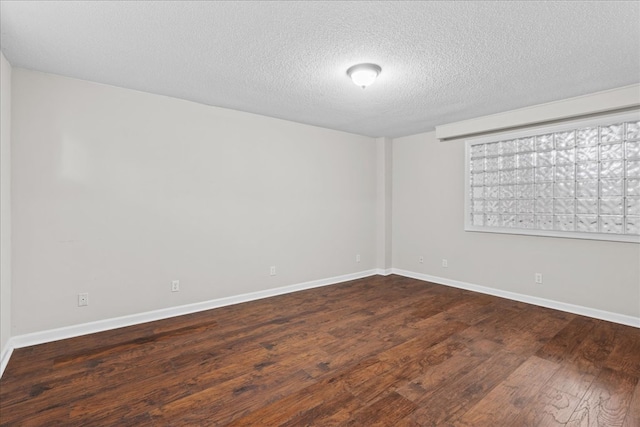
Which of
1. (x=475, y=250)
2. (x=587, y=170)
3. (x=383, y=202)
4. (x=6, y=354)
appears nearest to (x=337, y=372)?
(x=6, y=354)

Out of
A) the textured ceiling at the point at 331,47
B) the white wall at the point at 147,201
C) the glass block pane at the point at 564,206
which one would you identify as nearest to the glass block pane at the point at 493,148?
the textured ceiling at the point at 331,47

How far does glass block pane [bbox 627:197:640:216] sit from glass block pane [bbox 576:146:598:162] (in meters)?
0.51

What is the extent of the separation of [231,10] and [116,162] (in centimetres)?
202

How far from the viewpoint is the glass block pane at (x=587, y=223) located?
10.9 feet

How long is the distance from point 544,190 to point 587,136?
69cm

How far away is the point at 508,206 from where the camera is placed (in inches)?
159

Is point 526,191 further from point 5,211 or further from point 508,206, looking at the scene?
point 5,211

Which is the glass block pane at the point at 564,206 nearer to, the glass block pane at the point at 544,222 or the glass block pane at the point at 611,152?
the glass block pane at the point at 544,222

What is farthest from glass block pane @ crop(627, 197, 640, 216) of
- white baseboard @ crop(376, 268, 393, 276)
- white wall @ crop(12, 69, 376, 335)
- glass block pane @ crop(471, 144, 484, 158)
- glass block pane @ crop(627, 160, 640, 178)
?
white wall @ crop(12, 69, 376, 335)

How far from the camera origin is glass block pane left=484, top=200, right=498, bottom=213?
4.18 m

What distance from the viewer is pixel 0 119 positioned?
7.57 feet

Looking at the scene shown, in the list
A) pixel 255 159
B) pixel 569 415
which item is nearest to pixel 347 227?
pixel 255 159

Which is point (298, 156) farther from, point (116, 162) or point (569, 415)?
point (569, 415)

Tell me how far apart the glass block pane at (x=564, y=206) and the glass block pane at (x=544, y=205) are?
41 millimetres
